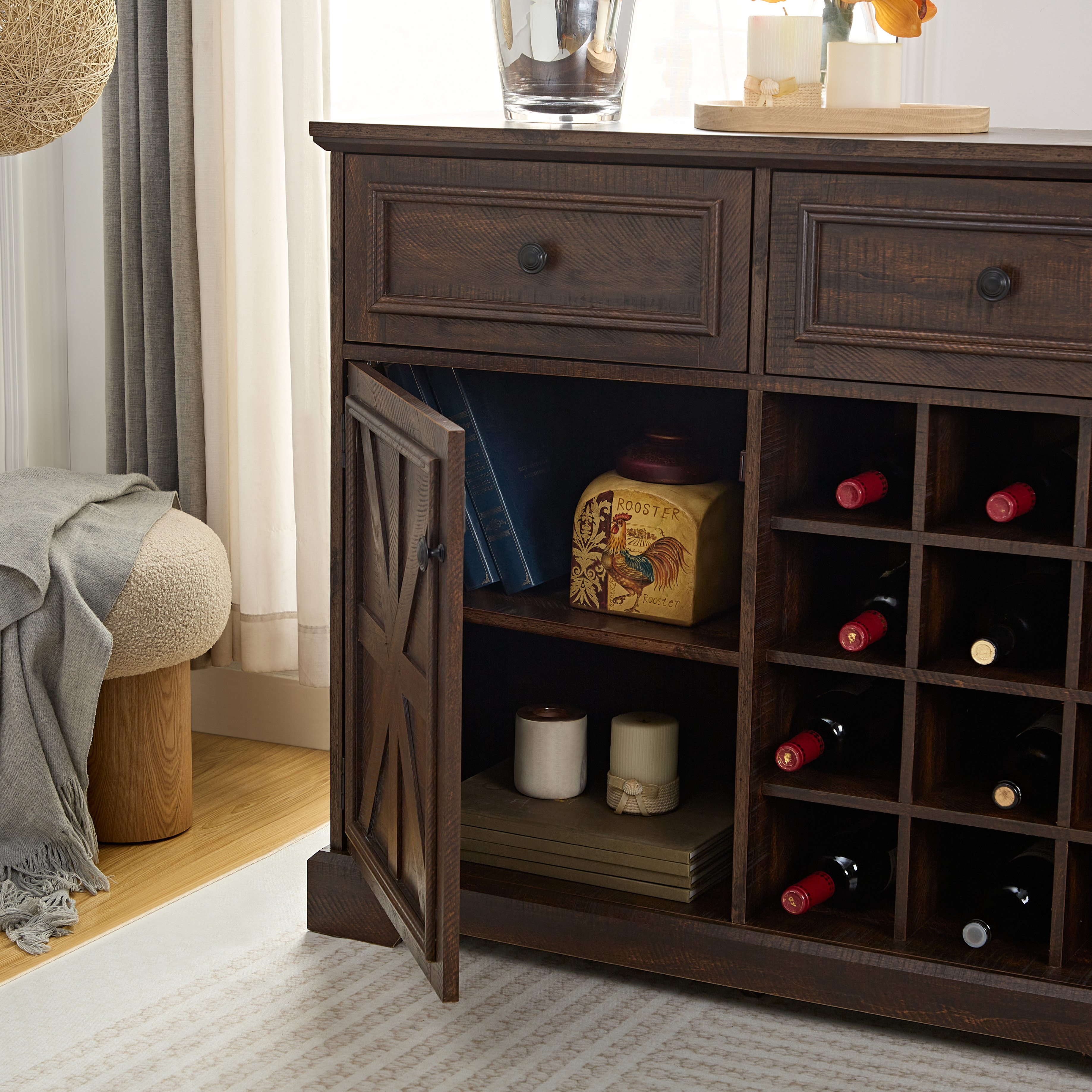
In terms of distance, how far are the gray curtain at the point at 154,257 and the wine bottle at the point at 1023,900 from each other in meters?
1.44

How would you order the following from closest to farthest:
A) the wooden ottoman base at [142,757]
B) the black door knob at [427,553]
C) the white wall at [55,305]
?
the black door knob at [427,553], the wooden ottoman base at [142,757], the white wall at [55,305]

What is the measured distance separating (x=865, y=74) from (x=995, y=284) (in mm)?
310

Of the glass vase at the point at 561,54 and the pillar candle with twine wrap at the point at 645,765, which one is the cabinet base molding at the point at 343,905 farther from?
the glass vase at the point at 561,54

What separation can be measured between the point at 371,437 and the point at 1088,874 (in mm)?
909

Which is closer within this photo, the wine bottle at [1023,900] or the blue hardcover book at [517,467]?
the wine bottle at [1023,900]

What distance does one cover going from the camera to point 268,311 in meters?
2.44

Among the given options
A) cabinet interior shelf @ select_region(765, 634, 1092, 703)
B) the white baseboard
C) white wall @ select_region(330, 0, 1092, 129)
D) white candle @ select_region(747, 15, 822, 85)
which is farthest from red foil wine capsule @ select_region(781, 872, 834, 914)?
the white baseboard

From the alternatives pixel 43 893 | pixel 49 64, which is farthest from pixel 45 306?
pixel 43 893

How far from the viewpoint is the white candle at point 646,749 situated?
1.88m

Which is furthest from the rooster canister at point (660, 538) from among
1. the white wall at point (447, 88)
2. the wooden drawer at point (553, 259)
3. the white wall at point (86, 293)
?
the white wall at point (86, 293)

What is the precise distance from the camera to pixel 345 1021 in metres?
1.70

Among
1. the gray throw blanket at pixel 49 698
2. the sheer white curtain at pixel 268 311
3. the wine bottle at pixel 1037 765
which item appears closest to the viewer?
the wine bottle at pixel 1037 765

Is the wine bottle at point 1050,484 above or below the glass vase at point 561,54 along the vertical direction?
below

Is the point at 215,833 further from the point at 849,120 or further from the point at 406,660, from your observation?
the point at 849,120
